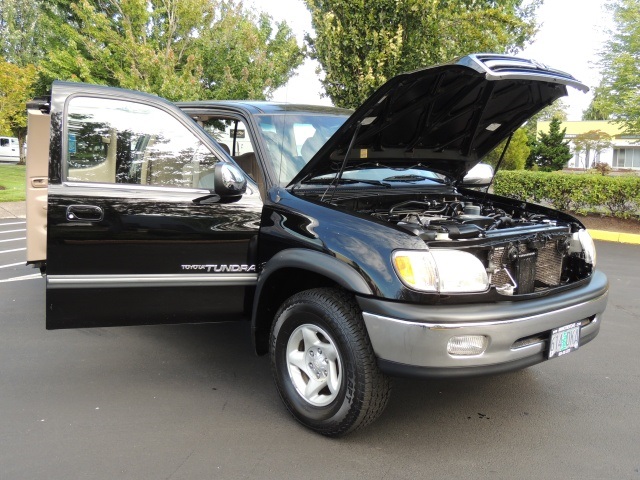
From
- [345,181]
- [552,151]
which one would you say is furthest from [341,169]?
[552,151]

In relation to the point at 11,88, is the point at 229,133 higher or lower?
lower

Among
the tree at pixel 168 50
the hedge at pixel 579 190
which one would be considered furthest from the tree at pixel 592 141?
the hedge at pixel 579 190

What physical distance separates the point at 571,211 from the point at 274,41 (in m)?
13.9

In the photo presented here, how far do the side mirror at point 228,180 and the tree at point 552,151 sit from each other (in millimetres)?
27730

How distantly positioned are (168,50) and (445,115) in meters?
13.3

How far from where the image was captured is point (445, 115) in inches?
154

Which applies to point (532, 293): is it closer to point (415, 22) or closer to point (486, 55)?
point (486, 55)

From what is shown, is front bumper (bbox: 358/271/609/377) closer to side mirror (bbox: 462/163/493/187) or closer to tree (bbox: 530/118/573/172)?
side mirror (bbox: 462/163/493/187)

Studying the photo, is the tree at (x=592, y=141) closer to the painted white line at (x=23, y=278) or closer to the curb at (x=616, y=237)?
the curb at (x=616, y=237)

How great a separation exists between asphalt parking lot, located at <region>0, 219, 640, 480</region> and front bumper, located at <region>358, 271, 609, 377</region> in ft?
1.83

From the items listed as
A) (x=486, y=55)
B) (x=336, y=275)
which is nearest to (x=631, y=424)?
(x=336, y=275)

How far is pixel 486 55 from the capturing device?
3045 millimetres

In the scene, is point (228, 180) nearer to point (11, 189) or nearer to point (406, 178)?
point (406, 178)

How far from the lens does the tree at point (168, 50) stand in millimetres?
15009
